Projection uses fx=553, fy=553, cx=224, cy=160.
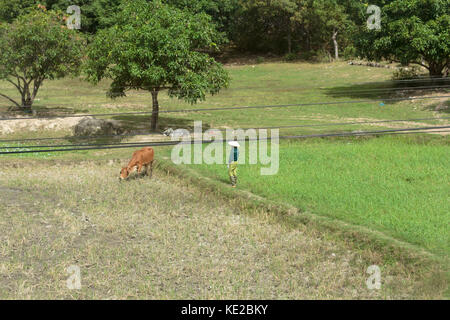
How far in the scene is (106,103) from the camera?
31.2m

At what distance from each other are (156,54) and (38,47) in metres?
7.30

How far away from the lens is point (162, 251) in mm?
11094

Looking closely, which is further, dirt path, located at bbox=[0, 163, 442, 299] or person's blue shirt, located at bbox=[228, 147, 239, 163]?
person's blue shirt, located at bbox=[228, 147, 239, 163]

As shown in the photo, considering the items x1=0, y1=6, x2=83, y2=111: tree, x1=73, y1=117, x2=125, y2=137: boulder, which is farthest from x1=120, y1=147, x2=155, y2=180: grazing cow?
→ x1=0, y1=6, x2=83, y2=111: tree

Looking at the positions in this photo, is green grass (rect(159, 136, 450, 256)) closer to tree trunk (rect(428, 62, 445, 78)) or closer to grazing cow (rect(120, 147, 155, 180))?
grazing cow (rect(120, 147, 155, 180))

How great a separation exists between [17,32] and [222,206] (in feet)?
52.4

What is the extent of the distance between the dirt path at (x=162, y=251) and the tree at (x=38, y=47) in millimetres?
11294

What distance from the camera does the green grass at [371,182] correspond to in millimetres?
11375

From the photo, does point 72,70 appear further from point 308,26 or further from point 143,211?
point 308,26

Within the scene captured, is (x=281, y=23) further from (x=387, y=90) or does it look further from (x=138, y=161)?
(x=138, y=161)

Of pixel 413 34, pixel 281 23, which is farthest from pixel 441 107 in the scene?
pixel 281 23

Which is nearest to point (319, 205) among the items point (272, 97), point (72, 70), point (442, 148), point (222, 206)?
point (222, 206)

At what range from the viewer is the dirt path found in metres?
9.45

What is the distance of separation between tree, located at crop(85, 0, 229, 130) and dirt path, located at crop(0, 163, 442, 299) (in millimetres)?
6994
